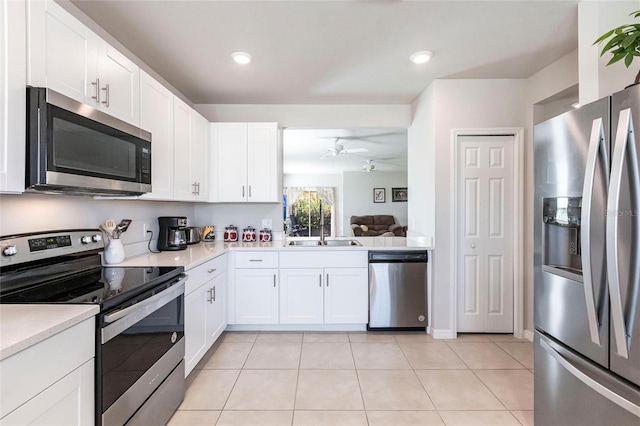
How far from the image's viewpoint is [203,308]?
2.33 m

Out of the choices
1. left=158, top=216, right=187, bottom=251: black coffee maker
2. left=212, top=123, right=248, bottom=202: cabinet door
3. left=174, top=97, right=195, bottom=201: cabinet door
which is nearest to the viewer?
left=174, top=97, right=195, bottom=201: cabinet door

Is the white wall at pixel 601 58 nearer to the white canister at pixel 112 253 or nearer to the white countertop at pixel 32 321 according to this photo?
the white countertop at pixel 32 321

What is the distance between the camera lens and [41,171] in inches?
48.4

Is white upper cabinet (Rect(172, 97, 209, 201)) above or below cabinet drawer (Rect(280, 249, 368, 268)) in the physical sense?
above

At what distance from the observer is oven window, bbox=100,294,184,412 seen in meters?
1.24

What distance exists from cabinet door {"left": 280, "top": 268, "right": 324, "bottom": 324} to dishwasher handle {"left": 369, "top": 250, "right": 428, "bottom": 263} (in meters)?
0.56

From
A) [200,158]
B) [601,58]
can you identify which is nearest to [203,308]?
[200,158]

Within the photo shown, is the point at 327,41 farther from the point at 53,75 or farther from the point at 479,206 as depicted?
the point at 479,206

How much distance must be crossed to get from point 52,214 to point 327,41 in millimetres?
2039

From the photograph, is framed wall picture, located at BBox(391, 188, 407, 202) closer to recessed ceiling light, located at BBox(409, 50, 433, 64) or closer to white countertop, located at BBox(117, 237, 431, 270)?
white countertop, located at BBox(117, 237, 431, 270)

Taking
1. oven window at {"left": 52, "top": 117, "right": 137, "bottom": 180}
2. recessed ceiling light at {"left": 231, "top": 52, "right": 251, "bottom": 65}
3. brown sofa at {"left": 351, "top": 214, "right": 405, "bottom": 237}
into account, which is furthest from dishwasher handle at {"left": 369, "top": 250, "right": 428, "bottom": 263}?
brown sofa at {"left": 351, "top": 214, "right": 405, "bottom": 237}

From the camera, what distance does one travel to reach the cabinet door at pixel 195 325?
6.66ft

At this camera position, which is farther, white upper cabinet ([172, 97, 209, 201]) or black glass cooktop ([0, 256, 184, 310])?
white upper cabinet ([172, 97, 209, 201])

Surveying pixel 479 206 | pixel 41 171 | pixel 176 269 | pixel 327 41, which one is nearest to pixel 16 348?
pixel 41 171
